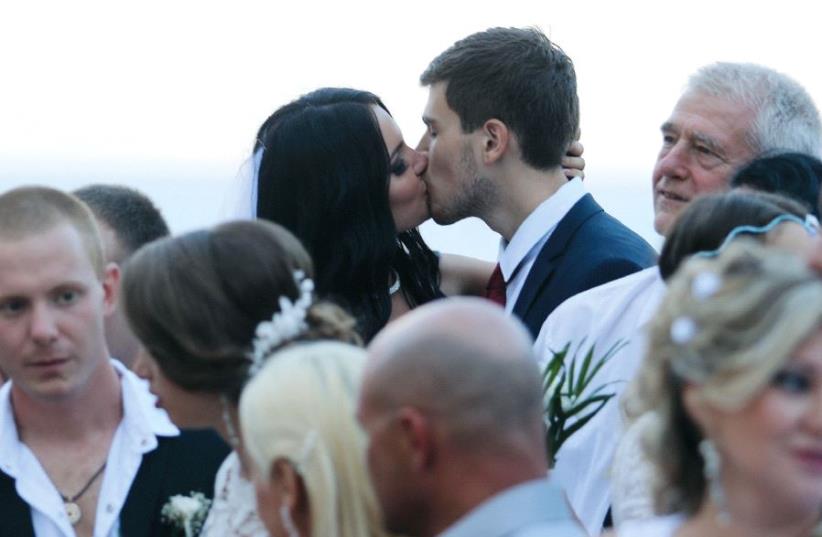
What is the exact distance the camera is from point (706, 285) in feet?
9.79

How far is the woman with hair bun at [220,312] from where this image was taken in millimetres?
3773

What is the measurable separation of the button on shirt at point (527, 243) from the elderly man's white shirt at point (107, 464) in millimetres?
1538

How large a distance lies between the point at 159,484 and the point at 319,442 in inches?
58.1

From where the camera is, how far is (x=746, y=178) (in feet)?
15.7

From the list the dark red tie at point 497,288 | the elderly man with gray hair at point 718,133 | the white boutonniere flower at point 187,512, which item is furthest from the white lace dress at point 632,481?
the dark red tie at point 497,288

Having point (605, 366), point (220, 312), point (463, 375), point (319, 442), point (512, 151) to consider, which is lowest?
point (605, 366)

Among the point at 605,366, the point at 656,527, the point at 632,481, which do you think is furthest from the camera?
the point at 605,366

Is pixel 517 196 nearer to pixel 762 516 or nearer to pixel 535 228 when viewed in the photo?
pixel 535 228

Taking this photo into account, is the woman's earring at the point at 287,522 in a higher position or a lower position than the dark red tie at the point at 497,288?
higher

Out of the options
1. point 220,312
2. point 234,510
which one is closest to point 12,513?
point 234,510

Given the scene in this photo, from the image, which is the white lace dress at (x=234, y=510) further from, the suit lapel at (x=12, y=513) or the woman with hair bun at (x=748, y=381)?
the woman with hair bun at (x=748, y=381)

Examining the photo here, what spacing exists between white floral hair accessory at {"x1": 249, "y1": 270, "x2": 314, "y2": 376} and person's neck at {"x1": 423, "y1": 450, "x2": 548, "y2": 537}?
3.19 ft

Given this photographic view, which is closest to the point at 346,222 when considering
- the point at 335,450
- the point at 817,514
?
the point at 335,450

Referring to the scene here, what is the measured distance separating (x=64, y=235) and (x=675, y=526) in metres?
2.38
